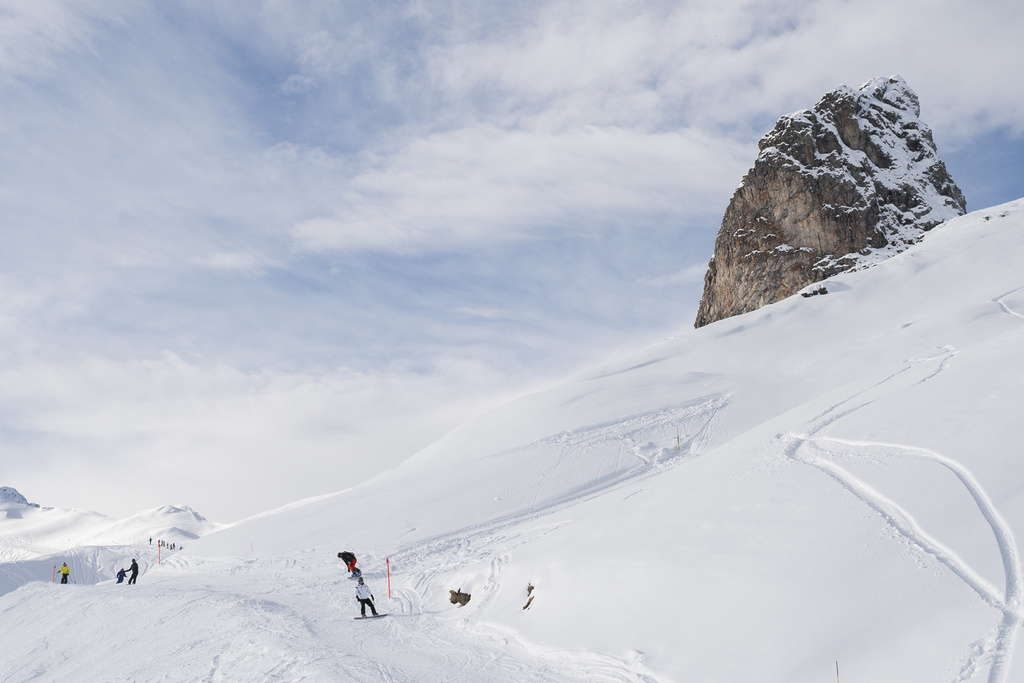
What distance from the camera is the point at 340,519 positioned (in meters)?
26.9

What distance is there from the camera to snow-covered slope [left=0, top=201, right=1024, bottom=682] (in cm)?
859

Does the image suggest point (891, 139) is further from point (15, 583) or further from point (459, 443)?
point (15, 583)

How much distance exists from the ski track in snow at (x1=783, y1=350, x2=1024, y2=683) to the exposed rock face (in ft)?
176

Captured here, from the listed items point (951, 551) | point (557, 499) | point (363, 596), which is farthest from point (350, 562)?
point (951, 551)

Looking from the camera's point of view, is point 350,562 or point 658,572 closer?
point 658,572

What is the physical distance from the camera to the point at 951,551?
30.2 ft

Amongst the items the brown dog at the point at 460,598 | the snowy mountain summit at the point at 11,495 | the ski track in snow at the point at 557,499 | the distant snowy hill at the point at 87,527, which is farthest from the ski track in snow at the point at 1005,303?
the snowy mountain summit at the point at 11,495

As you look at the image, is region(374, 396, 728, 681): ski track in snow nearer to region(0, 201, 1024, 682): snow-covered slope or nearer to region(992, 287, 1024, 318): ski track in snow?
region(0, 201, 1024, 682): snow-covered slope

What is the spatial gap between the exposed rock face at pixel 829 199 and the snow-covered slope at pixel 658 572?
38.7 meters

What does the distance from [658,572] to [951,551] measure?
4.39 metres

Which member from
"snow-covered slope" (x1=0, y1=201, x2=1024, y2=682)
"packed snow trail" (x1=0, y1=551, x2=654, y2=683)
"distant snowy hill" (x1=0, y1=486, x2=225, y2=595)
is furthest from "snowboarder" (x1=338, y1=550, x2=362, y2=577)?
"distant snowy hill" (x1=0, y1=486, x2=225, y2=595)

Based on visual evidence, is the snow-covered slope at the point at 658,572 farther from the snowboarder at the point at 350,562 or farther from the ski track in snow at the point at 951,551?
the snowboarder at the point at 350,562

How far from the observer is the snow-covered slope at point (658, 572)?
859 cm

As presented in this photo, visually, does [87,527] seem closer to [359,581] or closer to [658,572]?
[359,581]
